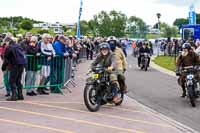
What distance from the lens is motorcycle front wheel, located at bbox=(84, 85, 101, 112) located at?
1165 cm

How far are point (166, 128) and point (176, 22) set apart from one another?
4320 inches

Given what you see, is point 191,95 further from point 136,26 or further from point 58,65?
point 136,26

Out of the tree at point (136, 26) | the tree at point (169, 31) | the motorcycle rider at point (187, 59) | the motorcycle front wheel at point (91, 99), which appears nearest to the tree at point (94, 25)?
the tree at point (136, 26)

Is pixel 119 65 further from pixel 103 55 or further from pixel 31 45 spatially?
pixel 31 45

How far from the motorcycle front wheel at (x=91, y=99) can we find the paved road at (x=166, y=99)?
1.61 m

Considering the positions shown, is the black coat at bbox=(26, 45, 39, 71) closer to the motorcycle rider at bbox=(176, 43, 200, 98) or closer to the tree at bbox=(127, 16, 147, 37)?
the motorcycle rider at bbox=(176, 43, 200, 98)

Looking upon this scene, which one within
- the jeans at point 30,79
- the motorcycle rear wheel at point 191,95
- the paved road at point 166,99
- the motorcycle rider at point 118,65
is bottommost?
the paved road at point 166,99

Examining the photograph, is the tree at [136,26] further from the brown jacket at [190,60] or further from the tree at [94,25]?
the brown jacket at [190,60]

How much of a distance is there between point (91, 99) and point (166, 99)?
134 inches

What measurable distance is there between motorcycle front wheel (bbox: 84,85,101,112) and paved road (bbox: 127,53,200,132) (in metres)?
1.61

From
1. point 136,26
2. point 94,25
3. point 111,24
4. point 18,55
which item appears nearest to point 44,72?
point 18,55

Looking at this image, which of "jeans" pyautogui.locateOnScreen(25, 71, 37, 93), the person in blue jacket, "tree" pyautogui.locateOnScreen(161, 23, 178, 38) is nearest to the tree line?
"tree" pyautogui.locateOnScreen(161, 23, 178, 38)

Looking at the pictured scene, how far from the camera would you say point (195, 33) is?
41.1 metres

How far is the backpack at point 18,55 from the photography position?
42.7 feet
